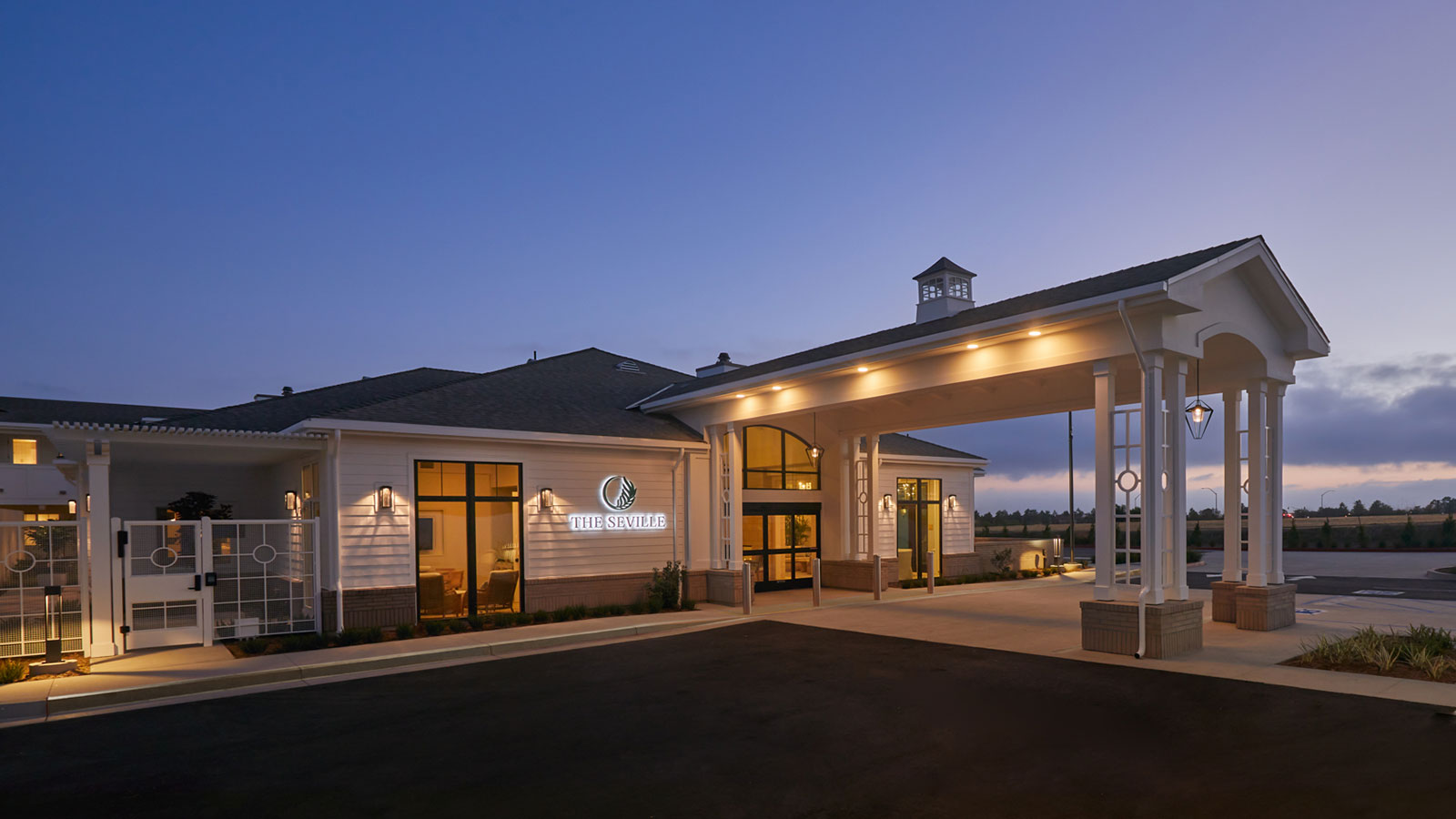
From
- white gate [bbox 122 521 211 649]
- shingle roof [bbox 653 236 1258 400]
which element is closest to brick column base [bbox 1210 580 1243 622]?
shingle roof [bbox 653 236 1258 400]

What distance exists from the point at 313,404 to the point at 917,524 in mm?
15859

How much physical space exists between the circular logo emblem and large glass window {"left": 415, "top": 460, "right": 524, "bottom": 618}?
5.97ft

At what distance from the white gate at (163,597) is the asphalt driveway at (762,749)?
3.45m

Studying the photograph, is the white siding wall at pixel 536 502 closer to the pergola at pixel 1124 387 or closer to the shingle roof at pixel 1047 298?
the pergola at pixel 1124 387

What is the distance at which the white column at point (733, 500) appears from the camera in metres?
17.2

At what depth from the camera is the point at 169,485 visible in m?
17.1

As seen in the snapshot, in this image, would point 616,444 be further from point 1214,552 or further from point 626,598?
point 1214,552

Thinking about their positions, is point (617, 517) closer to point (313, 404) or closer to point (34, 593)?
point (313, 404)

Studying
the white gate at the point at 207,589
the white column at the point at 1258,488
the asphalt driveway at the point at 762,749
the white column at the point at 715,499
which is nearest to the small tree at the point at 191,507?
the white gate at the point at 207,589

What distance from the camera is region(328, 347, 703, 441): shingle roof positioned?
14.5 m

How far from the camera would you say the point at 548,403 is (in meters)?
17.3

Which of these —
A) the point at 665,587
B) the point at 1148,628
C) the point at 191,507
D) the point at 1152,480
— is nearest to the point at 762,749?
the point at 1148,628

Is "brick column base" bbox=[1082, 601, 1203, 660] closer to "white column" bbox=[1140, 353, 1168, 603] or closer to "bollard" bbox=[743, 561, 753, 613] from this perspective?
"white column" bbox=[1140, 353, 1168, 603]

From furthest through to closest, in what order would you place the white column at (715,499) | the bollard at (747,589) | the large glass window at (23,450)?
1. the large glass window at (23,450)
2. the white column at (715,499)
3. the bollard at (747,589)
